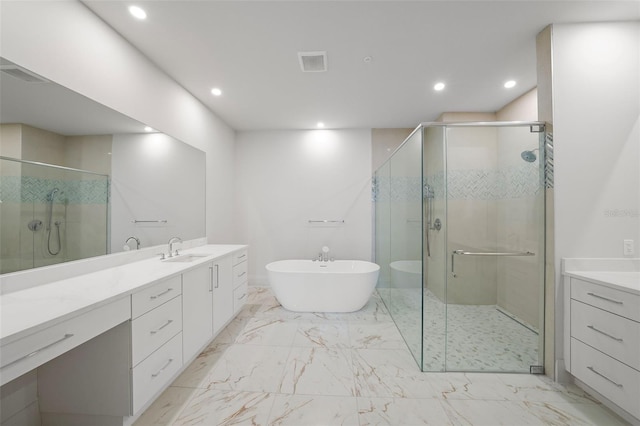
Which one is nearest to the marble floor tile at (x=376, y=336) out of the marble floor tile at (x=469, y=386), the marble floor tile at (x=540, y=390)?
the marble floor tile at (x=469, y=386)

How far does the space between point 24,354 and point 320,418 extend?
1423 millimetres

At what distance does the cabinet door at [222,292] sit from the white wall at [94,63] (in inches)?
56.2

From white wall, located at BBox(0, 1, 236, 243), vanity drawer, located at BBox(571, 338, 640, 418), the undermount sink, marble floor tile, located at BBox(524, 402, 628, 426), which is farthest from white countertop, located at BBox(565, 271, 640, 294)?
white wall, located at BBox(0, 1, 236, 243)

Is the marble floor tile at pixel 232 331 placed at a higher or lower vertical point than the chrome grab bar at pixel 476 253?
lower

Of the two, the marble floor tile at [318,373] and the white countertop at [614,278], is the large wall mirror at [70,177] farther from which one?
the white countertop at [614,278]

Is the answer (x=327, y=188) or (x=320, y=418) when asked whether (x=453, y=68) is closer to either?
(x=327, y=188)

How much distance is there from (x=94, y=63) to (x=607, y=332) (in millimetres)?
3735

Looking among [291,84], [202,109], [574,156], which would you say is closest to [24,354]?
[291,84]

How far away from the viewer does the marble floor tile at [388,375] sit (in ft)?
5.50

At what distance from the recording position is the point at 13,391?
1.28m

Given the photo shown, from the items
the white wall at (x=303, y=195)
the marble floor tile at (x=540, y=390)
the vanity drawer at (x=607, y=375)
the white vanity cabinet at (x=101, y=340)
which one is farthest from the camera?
the white wall at (x=303, y=195)

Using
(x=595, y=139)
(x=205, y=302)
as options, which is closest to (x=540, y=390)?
Answer: (x=595, y=139)

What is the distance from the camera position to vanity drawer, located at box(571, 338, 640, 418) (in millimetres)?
1341

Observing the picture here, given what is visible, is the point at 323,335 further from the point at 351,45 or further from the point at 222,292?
the point at 351,45
